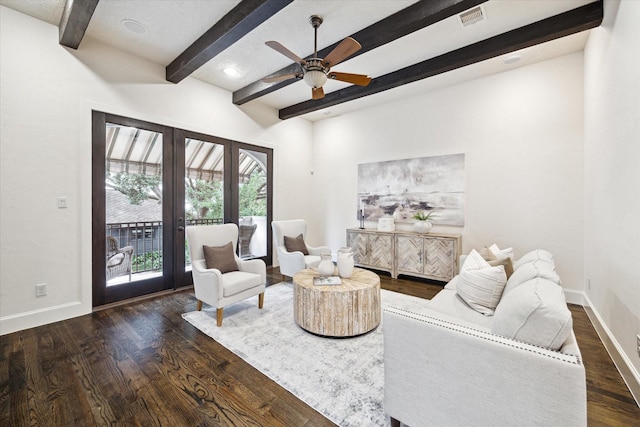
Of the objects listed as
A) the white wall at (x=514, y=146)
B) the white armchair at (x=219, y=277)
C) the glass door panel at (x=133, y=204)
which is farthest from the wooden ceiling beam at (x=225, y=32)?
the white wall at (x=514, y=146)

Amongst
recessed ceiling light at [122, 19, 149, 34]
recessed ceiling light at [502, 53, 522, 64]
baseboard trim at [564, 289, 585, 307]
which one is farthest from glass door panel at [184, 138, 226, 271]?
baseboard trim at [564, 289, 585, 307]

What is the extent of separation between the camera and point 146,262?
12.6ft

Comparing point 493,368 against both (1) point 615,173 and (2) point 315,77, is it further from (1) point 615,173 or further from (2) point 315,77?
(2) point 315,77

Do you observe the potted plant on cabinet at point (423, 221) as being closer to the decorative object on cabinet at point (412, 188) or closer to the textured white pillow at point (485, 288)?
the decorative object on cabinet at point (412, 188)

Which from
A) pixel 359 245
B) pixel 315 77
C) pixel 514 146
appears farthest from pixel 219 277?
pixel 514 146

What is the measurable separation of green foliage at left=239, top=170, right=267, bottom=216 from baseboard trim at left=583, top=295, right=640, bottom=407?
4.80m

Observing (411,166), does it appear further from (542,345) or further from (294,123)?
(542,345)

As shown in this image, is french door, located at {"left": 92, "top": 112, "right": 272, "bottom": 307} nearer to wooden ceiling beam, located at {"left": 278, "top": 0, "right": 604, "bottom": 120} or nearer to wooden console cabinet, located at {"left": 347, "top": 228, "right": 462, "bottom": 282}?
wooden console cabinet, located at {"left": 347, "top": 228, "right": 462, "bottom": 282}

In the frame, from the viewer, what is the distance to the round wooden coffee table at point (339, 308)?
256cm

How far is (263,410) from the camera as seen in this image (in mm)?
1745

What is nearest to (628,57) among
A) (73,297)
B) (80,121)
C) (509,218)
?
(509,218)

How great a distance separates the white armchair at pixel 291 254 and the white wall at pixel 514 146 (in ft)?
6.94

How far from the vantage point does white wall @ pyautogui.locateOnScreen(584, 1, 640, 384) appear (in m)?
1.94

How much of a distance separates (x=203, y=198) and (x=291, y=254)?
1688 millimetres
